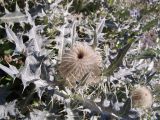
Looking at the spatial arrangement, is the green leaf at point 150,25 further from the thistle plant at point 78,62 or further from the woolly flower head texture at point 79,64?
the woolly flower head texture at point 79,64

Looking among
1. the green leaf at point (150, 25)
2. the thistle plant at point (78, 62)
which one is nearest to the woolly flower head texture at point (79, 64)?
the thistle plant at point (78, 62)

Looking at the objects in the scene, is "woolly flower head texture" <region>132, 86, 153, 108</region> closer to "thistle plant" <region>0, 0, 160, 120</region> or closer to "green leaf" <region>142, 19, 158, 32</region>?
"thistle plant" <region>0, 0, 160, 120</region>

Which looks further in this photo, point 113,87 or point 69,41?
point 113,87

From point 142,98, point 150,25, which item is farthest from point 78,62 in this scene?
point 150,25

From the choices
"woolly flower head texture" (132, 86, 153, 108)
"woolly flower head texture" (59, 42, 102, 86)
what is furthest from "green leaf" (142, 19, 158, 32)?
"woolly flower head texture" (59, 42, 102, 86)

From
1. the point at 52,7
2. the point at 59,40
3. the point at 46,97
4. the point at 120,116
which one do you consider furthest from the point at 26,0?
the point at 120,116

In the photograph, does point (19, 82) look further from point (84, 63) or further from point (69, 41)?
point (84, 63)
